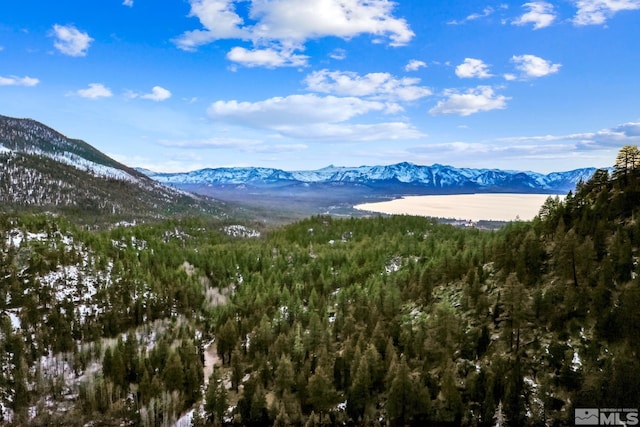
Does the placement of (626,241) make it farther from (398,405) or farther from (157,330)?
(157,330)

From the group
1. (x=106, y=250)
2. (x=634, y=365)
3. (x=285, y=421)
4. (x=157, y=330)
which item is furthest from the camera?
(x=106, y=250)

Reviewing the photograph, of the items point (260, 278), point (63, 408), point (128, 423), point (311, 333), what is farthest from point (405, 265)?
point (63, 408)

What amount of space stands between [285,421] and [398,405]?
1845 cm

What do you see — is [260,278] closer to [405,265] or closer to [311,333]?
[405,265]

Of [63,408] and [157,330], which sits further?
[157,330]

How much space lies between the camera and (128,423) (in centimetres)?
8400

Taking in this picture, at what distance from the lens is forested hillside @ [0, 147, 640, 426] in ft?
195

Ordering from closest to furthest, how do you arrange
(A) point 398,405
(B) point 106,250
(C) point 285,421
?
(A) point 398,405 < (C) point 285,421 < (B) point 106,250

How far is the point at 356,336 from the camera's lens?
3487 inches

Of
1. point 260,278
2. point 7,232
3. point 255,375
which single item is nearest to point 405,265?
point 260,278

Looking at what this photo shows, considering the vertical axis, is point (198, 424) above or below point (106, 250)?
below

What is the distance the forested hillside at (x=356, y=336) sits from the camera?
2335 inches

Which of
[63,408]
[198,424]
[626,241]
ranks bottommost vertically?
[63,408]

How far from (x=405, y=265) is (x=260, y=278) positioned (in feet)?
167
